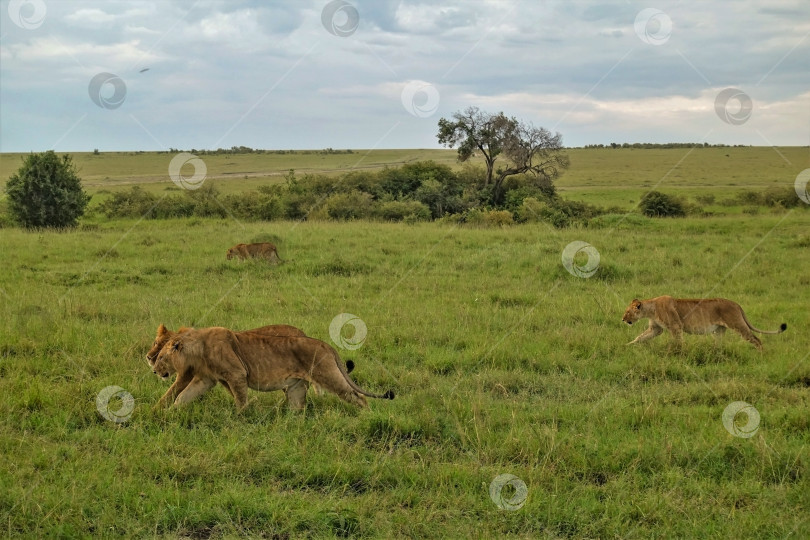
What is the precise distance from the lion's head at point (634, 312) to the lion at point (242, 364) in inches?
197

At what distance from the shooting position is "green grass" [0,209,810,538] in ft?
15.7

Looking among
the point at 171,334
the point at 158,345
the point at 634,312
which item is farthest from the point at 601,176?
the point at 158,345

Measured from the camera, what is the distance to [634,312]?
33.2 feet

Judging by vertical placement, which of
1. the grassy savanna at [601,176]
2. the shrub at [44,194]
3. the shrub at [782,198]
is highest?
the grassy savanna at [601,176]

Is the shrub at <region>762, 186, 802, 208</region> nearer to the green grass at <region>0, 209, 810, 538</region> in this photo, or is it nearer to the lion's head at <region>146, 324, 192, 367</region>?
the green grass at <region>0, 209, 810, 538</region>

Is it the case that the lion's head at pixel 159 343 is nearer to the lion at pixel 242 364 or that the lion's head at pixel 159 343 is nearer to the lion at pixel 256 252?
the lion at pixel 242 364

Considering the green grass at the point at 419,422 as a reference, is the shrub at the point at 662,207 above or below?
above

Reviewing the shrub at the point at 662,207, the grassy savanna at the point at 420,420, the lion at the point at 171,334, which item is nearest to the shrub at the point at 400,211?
the shrub at the point at 662,207

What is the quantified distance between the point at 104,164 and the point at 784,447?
3682 inches

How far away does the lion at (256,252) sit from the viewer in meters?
16.2

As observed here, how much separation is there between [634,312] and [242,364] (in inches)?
238

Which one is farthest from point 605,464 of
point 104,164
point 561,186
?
point 104,164

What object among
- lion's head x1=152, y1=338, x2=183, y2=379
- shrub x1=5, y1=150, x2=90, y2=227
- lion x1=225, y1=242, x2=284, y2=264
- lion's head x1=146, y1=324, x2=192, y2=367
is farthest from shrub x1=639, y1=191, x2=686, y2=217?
lion's head x1=152, y1=338, x2=183, y2=379

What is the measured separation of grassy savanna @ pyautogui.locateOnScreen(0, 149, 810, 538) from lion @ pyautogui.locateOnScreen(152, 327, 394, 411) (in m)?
0.23
